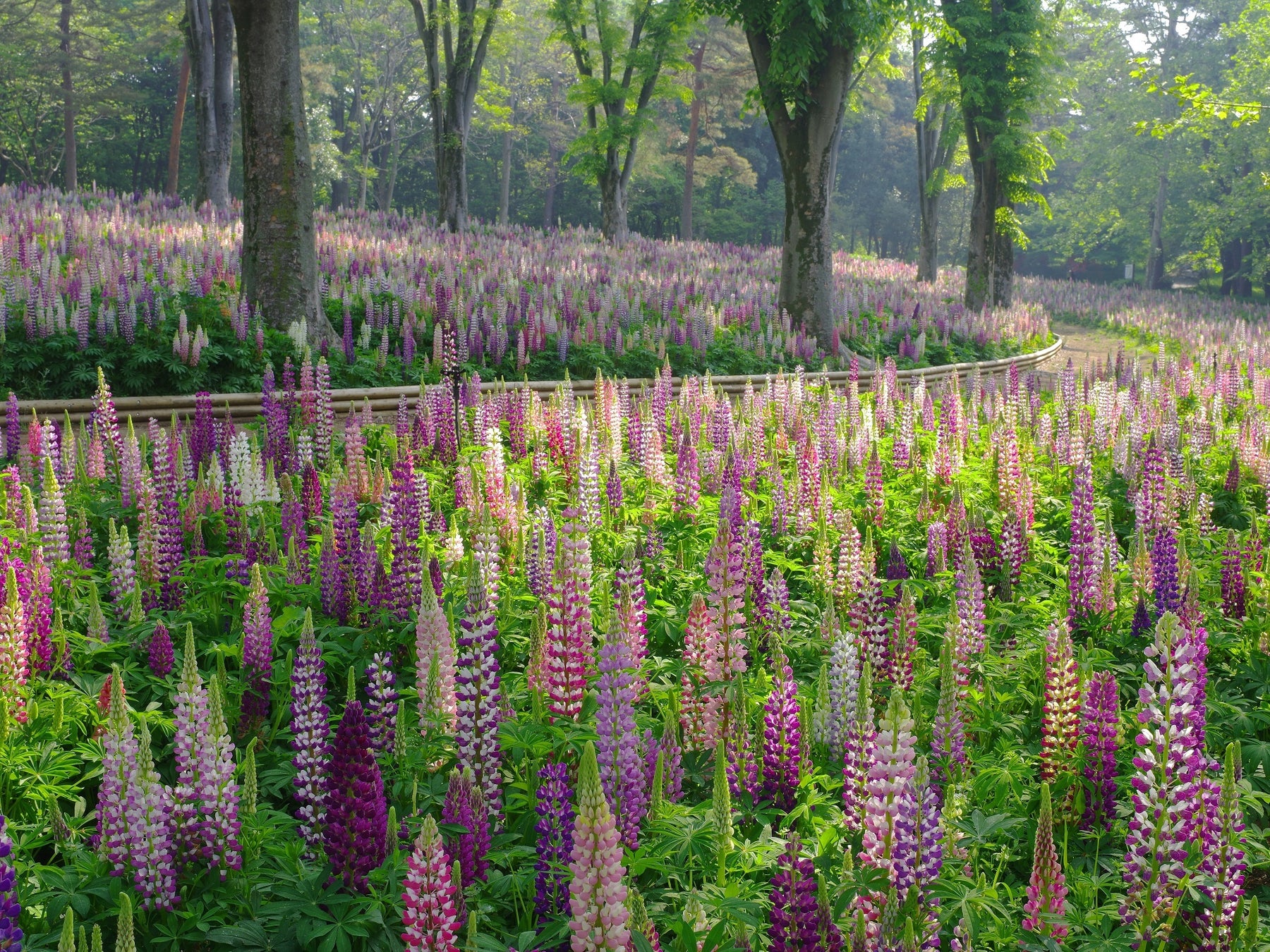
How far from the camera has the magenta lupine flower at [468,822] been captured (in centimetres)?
291

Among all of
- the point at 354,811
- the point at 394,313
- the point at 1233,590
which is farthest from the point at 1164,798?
the point at 394,313

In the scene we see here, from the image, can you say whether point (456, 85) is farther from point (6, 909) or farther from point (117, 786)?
point (6, 909)

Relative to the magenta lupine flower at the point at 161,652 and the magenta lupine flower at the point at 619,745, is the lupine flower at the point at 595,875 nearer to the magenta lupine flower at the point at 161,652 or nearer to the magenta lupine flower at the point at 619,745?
the magenta lupine flower at the point at 619,745

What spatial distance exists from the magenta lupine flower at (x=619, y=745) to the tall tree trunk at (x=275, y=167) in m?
9.58

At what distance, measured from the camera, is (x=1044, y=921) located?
9.41ft

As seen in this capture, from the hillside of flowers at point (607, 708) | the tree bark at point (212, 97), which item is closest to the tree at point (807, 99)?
the hillside of flowers at point (607, 708)

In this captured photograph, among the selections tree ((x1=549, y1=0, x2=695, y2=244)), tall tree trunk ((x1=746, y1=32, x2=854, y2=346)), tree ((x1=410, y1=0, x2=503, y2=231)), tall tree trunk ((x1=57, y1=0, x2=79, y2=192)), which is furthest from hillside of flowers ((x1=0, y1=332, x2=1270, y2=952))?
tall tree trunk ((x1=57, y1=0, x2=79, y2=192))

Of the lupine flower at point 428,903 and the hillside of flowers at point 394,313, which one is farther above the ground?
the hillside of flowers at point 394,313

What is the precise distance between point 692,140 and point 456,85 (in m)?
28.1

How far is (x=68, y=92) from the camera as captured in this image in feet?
137

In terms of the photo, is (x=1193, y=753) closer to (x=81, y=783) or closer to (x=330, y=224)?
(x=81, y=783)

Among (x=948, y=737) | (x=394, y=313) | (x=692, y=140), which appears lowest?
(x=948, y=737)

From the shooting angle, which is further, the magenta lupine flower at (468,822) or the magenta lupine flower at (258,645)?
the magenta lupine flower at (258,645)

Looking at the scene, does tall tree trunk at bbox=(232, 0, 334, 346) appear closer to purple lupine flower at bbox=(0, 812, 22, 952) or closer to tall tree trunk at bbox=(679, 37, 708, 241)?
purple lupine flower at bbox=(0, 812, 22, 952)
